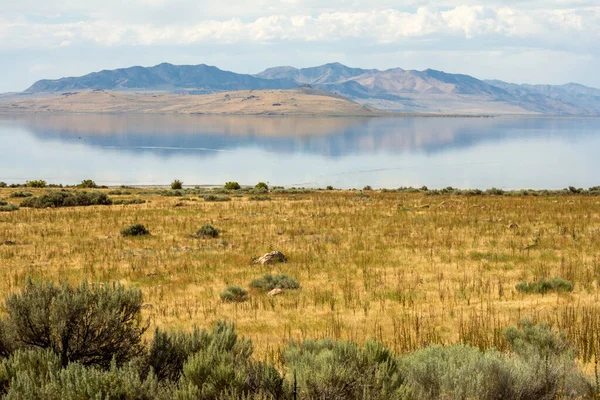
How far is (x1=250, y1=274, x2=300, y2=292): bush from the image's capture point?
36.4 feet

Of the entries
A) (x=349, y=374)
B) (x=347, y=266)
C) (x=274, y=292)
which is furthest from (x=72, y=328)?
(x=347, y=266)

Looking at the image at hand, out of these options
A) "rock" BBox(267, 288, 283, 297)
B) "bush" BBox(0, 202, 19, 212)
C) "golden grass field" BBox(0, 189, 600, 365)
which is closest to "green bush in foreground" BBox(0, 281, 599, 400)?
"golden grass field" BBox(0, 189, 600, 365)

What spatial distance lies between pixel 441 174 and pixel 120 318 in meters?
70.7

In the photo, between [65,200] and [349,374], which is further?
[65,200]

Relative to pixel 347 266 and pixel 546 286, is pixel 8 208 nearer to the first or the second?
pixel 347 266

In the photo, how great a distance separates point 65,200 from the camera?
2733 cm

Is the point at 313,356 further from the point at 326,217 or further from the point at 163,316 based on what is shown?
the point at 326,217

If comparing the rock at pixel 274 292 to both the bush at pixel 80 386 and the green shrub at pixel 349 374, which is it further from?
the bush at pixel 80 386

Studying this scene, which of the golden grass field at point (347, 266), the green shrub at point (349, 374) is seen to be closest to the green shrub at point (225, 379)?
the green shrub at point (349, 374)

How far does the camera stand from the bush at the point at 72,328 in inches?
199

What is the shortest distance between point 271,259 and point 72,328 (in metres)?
8.49

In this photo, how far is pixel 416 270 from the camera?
41.0 feet

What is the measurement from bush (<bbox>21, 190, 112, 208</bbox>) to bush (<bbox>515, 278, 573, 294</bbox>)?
23.1m

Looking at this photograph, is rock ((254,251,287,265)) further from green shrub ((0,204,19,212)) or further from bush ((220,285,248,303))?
green shrub ((0,204,19,212))
